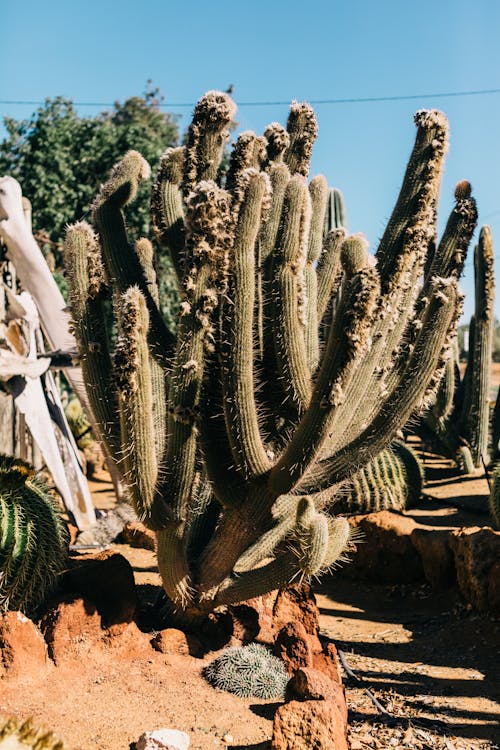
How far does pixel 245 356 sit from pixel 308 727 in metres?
1.78

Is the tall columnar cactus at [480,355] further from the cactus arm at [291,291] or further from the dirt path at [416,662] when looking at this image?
the cactus arm at [291,291]

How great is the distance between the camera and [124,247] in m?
4.46

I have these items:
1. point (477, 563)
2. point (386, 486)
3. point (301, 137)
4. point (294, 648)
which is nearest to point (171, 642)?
point (294, 648)

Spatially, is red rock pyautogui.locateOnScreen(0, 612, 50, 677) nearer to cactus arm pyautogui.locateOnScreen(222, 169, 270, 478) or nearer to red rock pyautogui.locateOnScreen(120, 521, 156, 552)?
cactus arm pyautogui.locateOnScreen(222, 169, 270, 478)

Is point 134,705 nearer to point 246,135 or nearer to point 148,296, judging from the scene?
point 148,296

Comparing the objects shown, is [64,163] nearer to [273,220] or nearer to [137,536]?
[137,536]

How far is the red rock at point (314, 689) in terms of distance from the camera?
12.4 ft

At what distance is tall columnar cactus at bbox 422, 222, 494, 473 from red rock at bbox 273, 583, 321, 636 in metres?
4.62

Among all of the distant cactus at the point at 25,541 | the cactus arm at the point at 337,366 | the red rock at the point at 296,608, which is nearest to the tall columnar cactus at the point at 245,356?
the cactus arm at the point at 337,366

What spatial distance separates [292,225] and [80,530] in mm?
4322

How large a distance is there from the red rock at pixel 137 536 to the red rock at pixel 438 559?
2.46 metres

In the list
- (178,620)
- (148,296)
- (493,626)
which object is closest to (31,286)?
(148,296)

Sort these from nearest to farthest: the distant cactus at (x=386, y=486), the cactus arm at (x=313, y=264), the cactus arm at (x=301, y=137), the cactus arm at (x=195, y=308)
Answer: the cactus arm at (x=195, y=308) → the cactus arm at (x=313, y=264) → the cactus arm at (x=301, y=137) → the distant cactus at (x=386, y=486)

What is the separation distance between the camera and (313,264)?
5.29 metres
